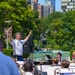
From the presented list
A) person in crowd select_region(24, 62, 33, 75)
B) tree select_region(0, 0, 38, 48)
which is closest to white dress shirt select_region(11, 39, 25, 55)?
person in crowd select_region(24, 62, 33, 75)

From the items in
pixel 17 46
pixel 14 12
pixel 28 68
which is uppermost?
pixel 28 68

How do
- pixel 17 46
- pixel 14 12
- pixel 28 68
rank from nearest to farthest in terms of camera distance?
pixel 28 68, pixel 17 46, pixel 14 12

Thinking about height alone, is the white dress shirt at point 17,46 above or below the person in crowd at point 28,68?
below

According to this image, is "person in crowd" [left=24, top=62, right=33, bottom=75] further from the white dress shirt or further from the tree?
the tree

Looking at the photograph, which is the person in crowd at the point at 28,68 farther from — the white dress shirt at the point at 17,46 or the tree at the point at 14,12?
the tree at the point at 14,12

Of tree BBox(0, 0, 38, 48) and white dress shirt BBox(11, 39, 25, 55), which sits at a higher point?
white dress shirt BBox(11, 39, 25, 55)

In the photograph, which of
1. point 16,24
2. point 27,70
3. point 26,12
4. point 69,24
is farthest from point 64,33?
point 27,70

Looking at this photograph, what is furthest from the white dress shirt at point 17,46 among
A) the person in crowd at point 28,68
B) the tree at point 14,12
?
the tree at point 14,12

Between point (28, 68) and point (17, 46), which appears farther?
point (17, 46)

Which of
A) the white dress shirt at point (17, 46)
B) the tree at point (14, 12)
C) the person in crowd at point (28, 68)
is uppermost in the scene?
the person in crowd at point (28, 68)

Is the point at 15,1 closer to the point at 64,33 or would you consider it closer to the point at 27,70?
the point at 64,33

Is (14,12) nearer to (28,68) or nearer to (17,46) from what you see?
(17,46)

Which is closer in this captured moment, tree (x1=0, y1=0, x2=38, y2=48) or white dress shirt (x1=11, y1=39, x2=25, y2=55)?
white dress shirt (x1=11, y1=39, x2=25, y2=55)

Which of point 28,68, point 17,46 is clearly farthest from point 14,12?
point 28,68
